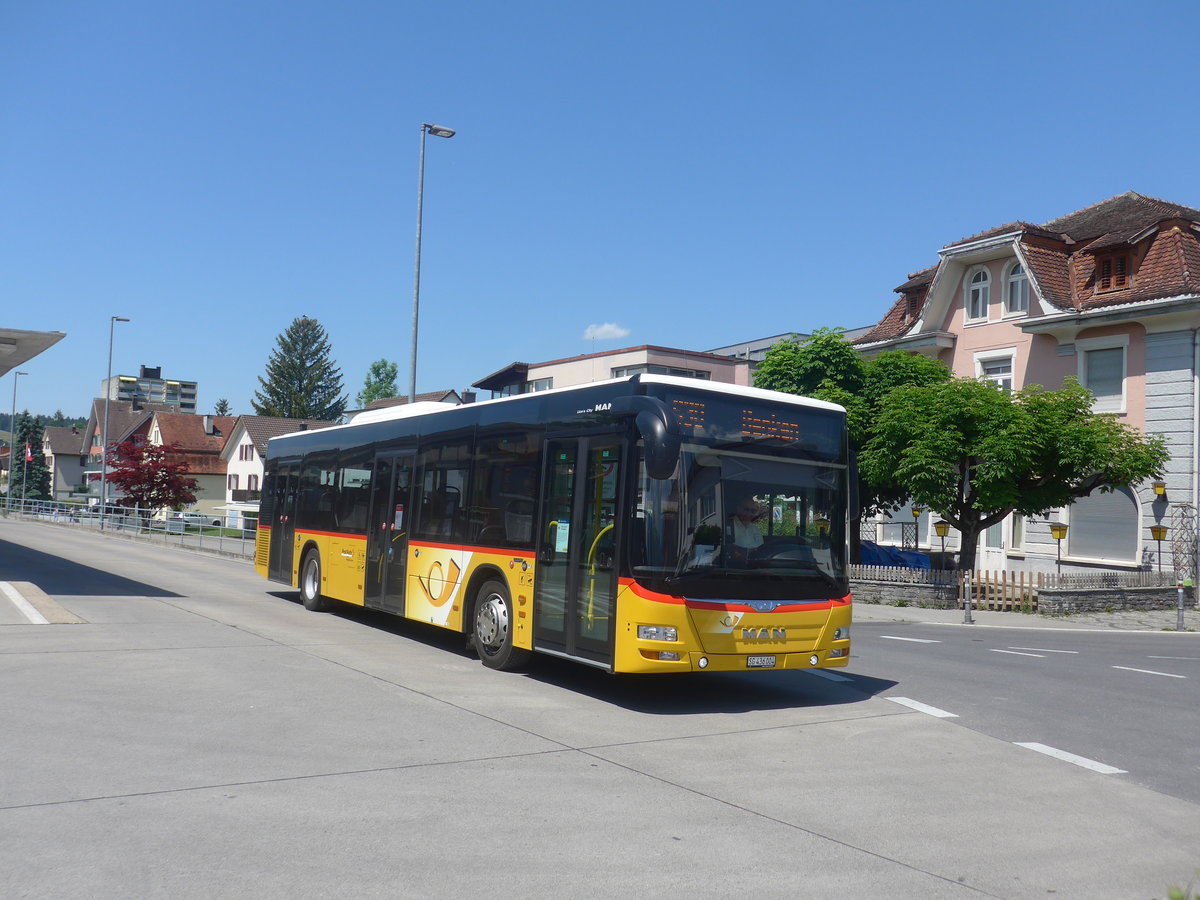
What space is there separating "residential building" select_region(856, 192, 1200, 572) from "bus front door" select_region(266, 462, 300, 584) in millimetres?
21275

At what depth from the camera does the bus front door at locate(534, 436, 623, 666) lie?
10.1 meters

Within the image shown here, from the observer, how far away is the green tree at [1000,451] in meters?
24.6

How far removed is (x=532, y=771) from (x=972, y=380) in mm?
21423

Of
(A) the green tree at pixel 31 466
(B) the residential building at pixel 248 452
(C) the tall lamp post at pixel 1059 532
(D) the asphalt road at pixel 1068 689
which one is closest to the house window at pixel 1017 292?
(C) the tall lamp post at pixel 1059 532

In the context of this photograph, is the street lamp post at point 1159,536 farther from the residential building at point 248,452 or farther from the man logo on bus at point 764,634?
the residential building at point 248,452

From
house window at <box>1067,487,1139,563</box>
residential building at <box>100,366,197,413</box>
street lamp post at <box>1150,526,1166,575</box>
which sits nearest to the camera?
street lamp post at <box>1150,526,1166,575</box>

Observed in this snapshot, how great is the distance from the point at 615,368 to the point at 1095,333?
84.8ft

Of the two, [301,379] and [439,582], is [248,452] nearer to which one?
[301,379]

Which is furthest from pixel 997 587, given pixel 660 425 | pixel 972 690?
pixel 660 425

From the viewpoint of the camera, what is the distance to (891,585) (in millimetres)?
26547

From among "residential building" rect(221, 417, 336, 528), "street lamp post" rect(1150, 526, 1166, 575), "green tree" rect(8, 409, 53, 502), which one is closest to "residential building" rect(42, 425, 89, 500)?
"green tree" rect(8, 409, 53, 502)

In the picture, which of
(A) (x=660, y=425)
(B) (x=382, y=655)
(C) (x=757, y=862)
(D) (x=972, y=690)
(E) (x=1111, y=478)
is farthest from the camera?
(E) (x=1111, y=478)

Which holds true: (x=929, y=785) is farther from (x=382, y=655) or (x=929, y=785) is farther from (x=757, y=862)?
(x=382, y=655)

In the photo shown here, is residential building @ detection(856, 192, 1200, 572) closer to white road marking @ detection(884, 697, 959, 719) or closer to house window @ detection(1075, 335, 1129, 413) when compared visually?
house window @ detection(1075, 335, 1129, 413)
